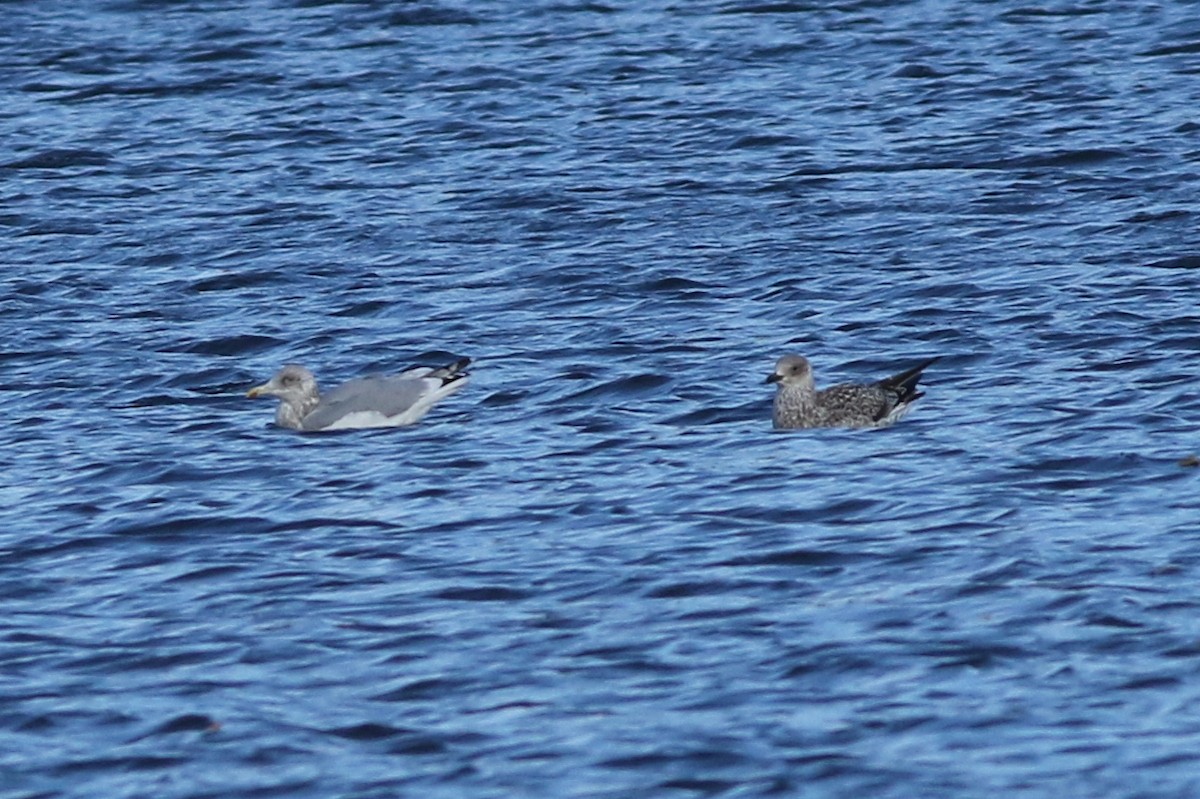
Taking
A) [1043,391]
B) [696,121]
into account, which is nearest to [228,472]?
[1043,391]

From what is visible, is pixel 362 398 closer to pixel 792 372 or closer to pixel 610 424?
pixel 610 424

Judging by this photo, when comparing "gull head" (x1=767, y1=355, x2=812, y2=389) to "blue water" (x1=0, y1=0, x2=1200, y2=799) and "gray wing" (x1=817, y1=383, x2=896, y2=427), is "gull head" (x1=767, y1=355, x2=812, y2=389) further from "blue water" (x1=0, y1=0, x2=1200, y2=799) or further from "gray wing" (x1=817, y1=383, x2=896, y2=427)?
"blue water" (x1=0, y1=0, x2=1200, y2=799)

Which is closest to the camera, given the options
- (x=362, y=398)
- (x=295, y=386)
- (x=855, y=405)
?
(x=855, y=405)

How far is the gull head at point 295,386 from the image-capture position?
15461mm

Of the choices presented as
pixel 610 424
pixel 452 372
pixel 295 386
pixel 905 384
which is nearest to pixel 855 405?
pixel 905 384

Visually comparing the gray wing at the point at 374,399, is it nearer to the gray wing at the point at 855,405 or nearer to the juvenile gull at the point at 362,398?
the juvenile gull at the point at 362,398

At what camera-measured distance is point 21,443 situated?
50.4 feet

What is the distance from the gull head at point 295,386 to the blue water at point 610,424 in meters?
0.30

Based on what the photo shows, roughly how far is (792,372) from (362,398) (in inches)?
102

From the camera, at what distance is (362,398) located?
1533 cm

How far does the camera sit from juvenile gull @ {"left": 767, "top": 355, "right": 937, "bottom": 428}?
14.8 meters

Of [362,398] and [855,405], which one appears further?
[362,398]

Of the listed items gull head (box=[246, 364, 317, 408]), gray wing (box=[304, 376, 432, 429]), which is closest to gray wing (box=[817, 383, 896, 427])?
gray wing (box=[304, 376, 432, 429])

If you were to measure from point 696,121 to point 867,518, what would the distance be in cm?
1360
